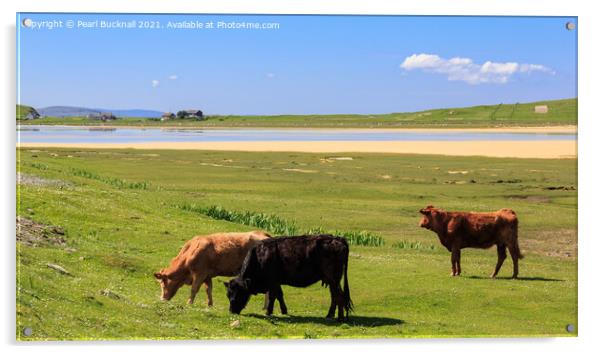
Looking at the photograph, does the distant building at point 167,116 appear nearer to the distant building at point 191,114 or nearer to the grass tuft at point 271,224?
the distant building at point 191,114

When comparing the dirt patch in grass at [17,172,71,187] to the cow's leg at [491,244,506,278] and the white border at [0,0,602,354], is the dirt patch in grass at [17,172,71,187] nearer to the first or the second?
the white border at [0,0,602,354]

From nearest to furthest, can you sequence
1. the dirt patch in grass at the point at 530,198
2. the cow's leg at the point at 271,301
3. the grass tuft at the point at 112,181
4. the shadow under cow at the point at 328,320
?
the shadow under cow at the point at 328,320, the cow's leg at the point at 271,301, the grass tuft at the point at 112,181, the dirt patch in grass at the point at 530,198

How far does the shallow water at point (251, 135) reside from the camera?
2392 centimetres

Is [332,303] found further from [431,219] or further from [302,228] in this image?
[302,228]

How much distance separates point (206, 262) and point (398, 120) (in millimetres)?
7247

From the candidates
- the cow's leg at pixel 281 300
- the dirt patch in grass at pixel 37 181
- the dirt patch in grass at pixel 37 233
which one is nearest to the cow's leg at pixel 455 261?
the cow's leg at pixel 281 300

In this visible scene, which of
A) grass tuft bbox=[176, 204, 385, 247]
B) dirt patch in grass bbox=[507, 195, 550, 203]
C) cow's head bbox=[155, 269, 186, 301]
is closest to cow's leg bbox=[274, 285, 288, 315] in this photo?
cow's head bbox=[155, 269, 186, 301]

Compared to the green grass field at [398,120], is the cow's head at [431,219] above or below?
below

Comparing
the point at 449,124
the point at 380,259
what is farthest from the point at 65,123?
the point at 449,124

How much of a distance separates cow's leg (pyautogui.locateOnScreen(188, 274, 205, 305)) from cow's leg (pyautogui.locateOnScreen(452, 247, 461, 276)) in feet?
22.2

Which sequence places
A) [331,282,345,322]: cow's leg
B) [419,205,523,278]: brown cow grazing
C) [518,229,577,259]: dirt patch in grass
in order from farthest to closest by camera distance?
1. [419,205,523,278]: brown cow grazing
2. [518,229,577,259]: dirt patch in grass
3. [331,282,345,322]: cow's leg

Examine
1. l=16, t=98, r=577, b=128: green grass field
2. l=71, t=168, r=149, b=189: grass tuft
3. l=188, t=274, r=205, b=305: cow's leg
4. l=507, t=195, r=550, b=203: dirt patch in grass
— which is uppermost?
l=16, t=98, r=577, b=128: green grass field

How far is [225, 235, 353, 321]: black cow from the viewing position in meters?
19.3
